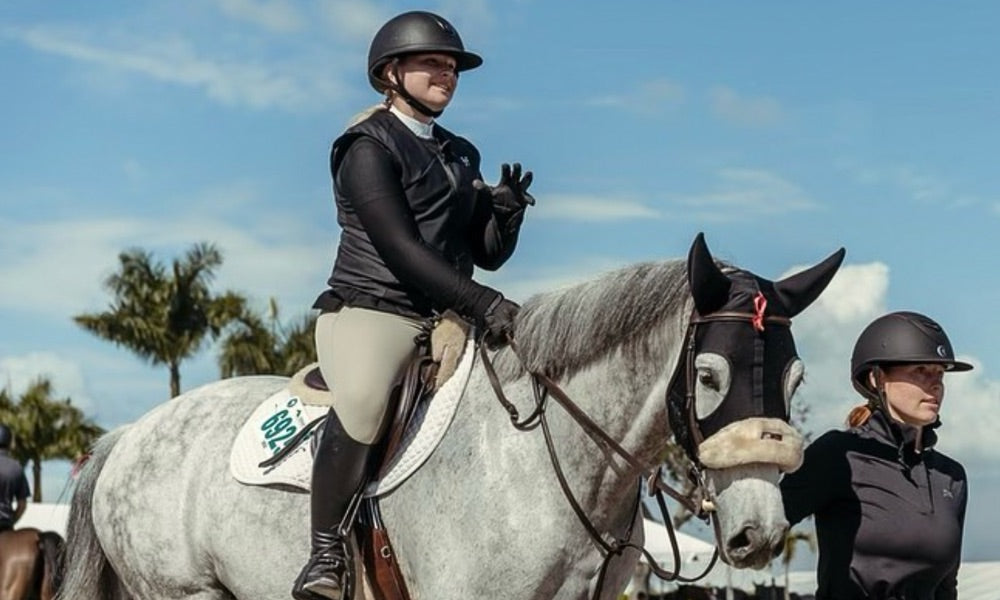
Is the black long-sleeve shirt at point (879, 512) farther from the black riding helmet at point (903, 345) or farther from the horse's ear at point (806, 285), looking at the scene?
the horse's ear at point (806, 285)

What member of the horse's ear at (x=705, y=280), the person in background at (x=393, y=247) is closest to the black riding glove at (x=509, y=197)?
the person in background at (x=393, y=247)

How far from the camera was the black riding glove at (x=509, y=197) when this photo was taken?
7.18 metres

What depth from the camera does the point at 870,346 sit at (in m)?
6.82

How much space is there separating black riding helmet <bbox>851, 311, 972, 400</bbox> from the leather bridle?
2.76 ft

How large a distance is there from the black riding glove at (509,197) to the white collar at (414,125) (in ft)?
1.15

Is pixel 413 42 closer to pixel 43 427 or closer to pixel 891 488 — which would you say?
pixel 891 488

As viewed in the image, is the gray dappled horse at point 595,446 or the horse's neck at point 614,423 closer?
the gray dappled horse at point 595,446

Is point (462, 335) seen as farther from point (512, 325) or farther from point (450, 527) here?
point (450, 527)

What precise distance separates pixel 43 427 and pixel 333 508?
47508mm

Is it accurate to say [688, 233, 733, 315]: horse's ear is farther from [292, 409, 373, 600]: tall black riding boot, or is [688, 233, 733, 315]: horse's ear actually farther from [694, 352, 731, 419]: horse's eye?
[292, 409, 373, 600]: tall black riding boot

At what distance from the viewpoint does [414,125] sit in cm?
704

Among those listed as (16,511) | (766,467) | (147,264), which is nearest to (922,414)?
(766,467)

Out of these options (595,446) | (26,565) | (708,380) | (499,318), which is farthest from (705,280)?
(26,565)

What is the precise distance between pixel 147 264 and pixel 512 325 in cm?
4174
